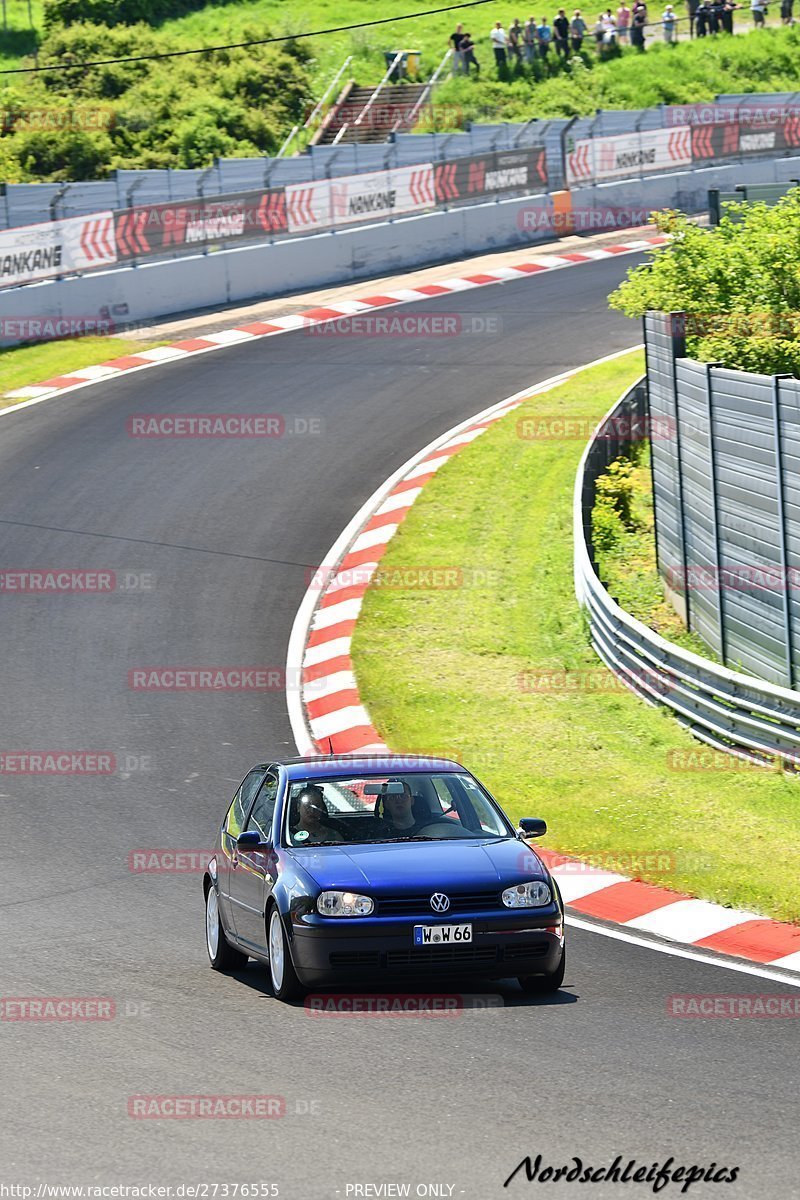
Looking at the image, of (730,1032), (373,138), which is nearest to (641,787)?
(730,1032)

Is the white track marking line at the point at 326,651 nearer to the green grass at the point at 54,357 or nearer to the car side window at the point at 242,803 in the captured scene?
the car side window at the point at 242,803

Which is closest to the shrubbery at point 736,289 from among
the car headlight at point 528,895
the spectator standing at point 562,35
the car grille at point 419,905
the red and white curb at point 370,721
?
the red and white curb at point 370,721

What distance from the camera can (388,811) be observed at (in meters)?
10.6

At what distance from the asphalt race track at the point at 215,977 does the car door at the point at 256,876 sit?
14.0 inches

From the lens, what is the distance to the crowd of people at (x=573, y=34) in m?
60.3

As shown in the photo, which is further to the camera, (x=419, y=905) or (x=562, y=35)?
(x=562, y=35)

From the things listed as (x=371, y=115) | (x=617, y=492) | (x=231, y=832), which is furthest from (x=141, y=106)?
(x=231, y=832)

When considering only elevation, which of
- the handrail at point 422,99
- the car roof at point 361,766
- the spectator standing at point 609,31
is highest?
the spectator standing at point 609,31

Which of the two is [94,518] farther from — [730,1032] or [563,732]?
[730,1032]

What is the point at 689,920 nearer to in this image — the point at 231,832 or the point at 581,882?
the point at 581,882

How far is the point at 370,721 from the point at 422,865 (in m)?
7.91

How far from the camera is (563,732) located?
56.2ft

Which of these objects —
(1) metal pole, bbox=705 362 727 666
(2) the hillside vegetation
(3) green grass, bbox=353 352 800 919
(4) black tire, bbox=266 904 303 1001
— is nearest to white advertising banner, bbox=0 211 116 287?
(3) green grass, bbox=353 352 800 919

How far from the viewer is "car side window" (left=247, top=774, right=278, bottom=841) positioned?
10734 millimetres
